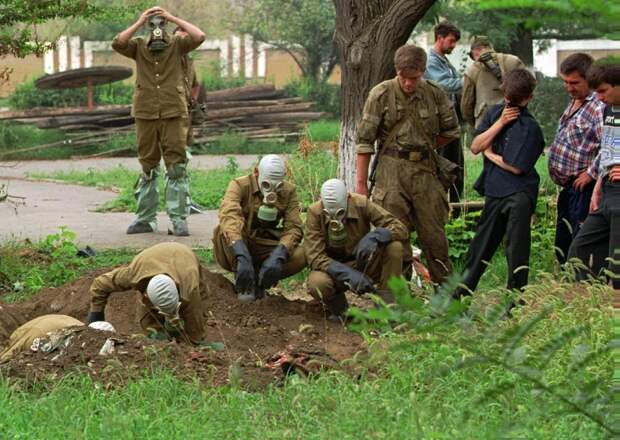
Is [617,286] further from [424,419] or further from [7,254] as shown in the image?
[7,254]

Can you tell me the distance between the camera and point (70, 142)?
23.9 m

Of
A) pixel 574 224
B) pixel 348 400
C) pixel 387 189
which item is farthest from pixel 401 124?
pixel 348 400

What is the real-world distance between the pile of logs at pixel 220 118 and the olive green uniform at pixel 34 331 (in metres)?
15.6

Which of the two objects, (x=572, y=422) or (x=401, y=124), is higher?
(x=401, y=124)

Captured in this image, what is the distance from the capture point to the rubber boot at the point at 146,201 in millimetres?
12641

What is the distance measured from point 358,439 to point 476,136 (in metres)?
4.34

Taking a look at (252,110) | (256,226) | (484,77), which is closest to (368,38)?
(484,77)

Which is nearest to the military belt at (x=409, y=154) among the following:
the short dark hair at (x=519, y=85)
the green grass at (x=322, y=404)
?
the short dark hair at (x=519, y=85)

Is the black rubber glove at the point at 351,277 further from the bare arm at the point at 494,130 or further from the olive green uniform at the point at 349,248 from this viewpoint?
the bare arm at the point at 494,130

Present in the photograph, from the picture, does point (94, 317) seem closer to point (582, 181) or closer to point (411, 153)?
point (411, 153)

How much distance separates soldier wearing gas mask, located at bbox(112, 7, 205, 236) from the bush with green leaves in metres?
15.8

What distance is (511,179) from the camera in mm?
9016

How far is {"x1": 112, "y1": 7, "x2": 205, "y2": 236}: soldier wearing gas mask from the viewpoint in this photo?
39.7 ft

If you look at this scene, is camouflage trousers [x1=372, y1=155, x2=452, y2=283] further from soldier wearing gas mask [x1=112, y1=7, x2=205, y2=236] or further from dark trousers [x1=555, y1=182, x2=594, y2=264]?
soldier wearing gas mask [x1=112, y1=7, x2=205, y2=236]
